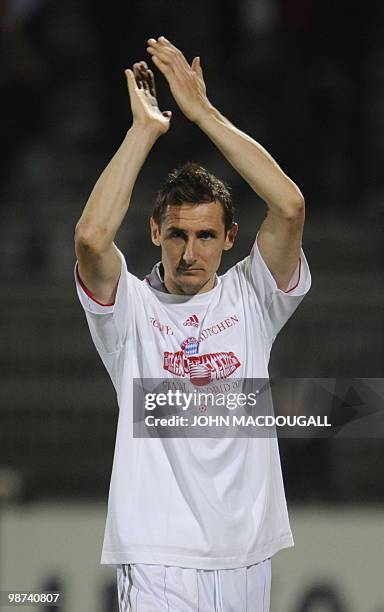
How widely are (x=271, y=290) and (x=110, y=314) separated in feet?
1.07

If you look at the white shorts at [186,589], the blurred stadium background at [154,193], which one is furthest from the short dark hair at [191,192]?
the blurred stadium background at [154,193]

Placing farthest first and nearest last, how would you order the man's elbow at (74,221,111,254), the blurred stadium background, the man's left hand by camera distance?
1. the blurred stadium background
2. the man's left hand
3. the man's elbow at (74,221,111,254)

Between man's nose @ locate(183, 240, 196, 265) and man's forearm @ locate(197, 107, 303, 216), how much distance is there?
17 cm

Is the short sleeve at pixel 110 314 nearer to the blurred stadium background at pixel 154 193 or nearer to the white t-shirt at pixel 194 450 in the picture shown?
the white t-shirt at pixel 194 450

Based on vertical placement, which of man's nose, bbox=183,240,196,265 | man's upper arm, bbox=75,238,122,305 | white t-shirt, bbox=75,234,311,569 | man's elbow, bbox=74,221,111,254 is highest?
man's nose, bbox=183,240,196,265

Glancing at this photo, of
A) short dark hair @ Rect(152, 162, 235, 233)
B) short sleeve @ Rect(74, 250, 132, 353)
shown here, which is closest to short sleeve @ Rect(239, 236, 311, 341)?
short dark hair @ Rect(152, 162, 235, 233)

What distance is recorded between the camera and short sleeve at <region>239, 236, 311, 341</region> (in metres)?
1.96

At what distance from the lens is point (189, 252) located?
193cm

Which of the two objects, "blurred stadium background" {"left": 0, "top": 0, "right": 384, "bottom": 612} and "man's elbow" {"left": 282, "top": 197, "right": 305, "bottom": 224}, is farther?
"blurred stadium background" {"left": 0, "top": 0, "right": 384, "bottom": 612}

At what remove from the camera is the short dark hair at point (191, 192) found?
198 centimetres

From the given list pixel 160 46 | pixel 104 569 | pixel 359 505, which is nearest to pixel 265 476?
pixel 160 46

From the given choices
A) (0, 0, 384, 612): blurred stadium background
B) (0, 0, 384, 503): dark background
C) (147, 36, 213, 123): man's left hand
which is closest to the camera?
(147, 36, 213, 123): man's left hand

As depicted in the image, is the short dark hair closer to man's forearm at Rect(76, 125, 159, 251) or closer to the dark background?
man's forearm at Rect(76, 125, 159, 251)

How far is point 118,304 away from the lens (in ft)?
6.20
